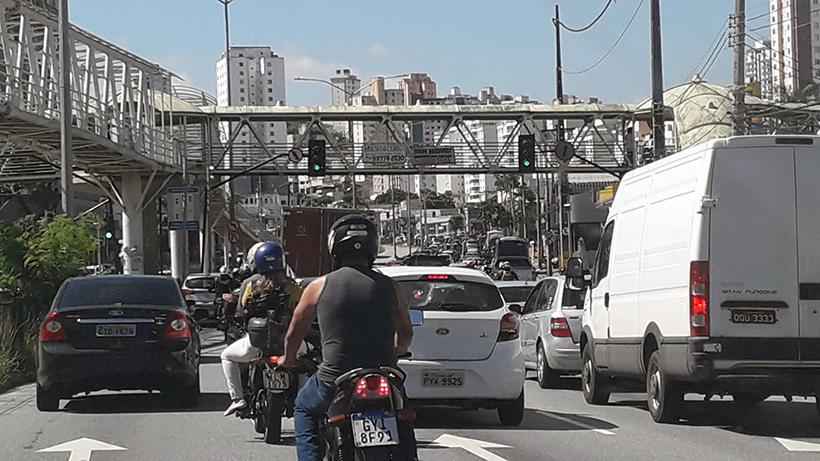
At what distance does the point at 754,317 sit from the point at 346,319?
6196 millimetres

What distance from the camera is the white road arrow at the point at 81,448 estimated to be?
11094 millimetres

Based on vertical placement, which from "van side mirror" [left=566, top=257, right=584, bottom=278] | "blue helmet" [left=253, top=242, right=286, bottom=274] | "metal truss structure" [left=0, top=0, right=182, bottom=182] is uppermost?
"metal truss structure" [left=0, top=0, right=182, bottom=182]

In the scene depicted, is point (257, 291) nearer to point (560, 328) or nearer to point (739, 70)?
point (560, 328)

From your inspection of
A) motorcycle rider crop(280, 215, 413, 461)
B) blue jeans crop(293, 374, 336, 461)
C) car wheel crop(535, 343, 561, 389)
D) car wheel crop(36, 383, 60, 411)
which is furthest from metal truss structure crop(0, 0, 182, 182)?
blue jeans crop(293, 374, 336, 461)

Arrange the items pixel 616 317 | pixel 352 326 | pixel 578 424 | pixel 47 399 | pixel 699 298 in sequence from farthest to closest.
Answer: pixel 616 317 < pixel 47 399 < pixel 578 424 < pixel 699 298 < pixel 352 326

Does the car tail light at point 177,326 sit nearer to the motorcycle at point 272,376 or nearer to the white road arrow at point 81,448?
the white road arrow at point 81,448

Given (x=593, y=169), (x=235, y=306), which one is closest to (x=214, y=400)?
(x=235, y=306)

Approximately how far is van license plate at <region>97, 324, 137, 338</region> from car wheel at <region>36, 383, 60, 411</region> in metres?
0.89

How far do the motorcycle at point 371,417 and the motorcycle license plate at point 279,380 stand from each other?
383 centimetres

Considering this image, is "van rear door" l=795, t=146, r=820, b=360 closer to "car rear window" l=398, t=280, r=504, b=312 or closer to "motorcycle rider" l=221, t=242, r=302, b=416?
"car rear window" l=398, t=280, r=504, b=312

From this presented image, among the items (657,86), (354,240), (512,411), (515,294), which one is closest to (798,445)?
(512,411)

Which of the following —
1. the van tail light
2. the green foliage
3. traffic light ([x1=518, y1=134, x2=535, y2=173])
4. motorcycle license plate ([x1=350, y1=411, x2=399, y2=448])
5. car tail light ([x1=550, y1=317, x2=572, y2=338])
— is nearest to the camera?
motorcycle license plate ([x1=350, y1=411, x2=399, y2=448])

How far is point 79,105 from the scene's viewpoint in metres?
40.3

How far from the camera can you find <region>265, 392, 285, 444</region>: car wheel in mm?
10922
